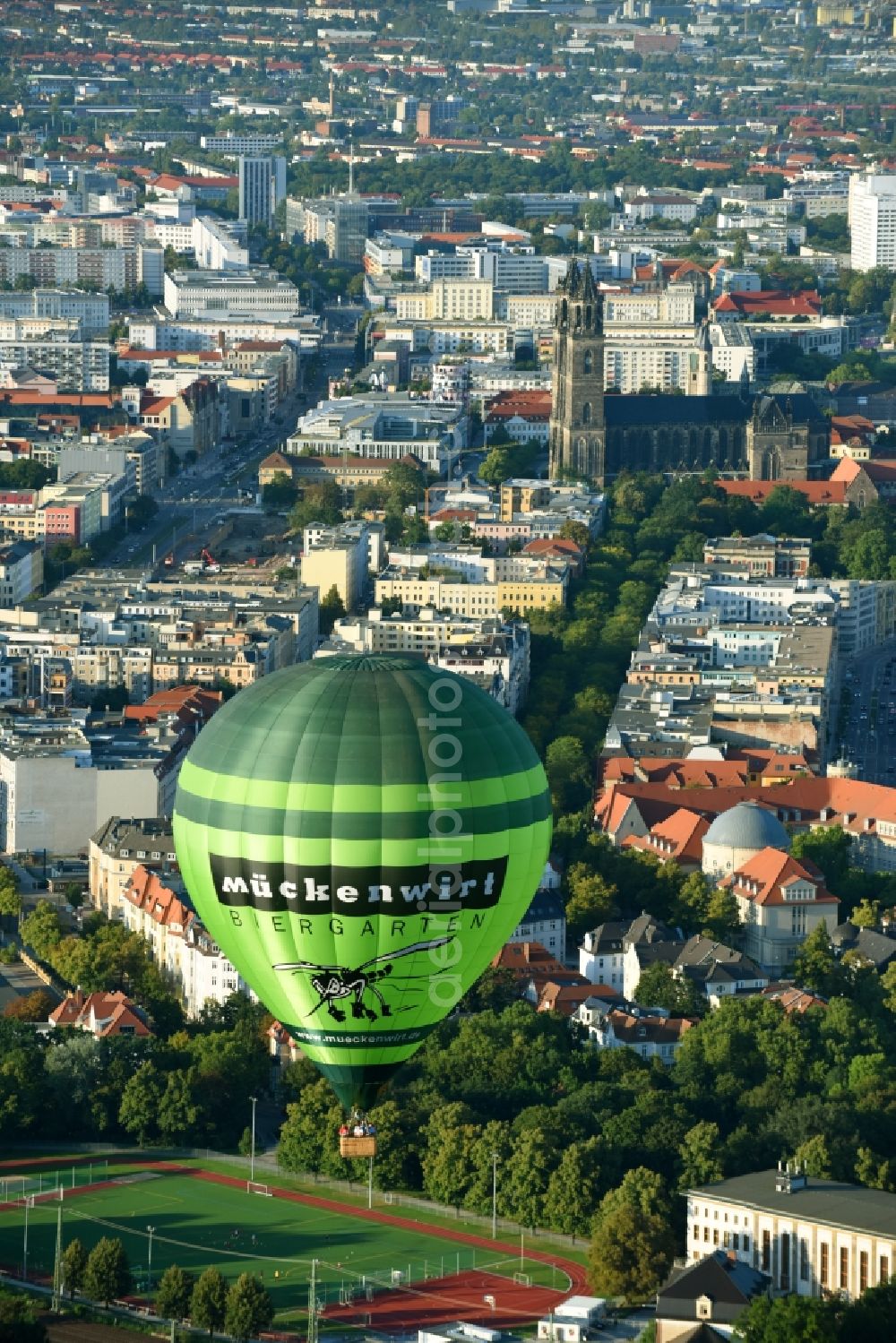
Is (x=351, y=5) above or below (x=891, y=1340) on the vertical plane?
above

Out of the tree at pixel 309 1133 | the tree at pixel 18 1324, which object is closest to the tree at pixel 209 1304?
the tree at pixel 18 1324

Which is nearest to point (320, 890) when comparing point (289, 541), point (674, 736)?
point (674, 736)

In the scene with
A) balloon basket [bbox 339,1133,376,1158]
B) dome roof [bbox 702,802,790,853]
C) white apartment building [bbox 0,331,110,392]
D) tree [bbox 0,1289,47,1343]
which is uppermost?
white apartment building [bbox 0,331,110,392]

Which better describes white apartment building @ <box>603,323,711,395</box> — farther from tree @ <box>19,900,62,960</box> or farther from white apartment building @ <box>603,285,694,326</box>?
tree @ <box>19,900,62,960</box>

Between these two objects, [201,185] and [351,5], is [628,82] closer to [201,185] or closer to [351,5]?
[351,5]

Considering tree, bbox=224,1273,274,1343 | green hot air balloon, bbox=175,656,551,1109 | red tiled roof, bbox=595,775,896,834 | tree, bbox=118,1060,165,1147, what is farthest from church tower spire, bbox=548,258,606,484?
green hot air balloon, bbox=175,656,551,1109
